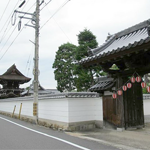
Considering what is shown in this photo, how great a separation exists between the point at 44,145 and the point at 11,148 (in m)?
1.10

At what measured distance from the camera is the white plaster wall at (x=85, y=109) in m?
9.37

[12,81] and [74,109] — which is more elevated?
[12,81]

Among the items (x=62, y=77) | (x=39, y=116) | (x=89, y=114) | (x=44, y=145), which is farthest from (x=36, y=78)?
(x=62, y=77)

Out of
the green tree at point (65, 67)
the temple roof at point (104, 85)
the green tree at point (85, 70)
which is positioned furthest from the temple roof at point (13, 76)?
the temple roof at point (104, 85)

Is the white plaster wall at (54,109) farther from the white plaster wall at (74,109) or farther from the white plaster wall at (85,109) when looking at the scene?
the white plaster wall at (85,109)

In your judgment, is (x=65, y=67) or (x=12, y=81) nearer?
(x=65, y=67)

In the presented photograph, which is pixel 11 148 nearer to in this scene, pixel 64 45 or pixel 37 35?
pixel 37 35

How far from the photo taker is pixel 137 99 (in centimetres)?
926

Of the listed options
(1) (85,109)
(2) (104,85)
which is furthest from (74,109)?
(2) (104,85)

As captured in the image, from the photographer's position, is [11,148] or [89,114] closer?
[11,148]

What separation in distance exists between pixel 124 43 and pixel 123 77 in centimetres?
177

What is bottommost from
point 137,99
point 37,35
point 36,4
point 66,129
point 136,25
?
point 66,129

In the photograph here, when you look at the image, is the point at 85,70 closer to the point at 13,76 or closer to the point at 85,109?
the point at 85,109

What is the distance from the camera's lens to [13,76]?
1519 inches
